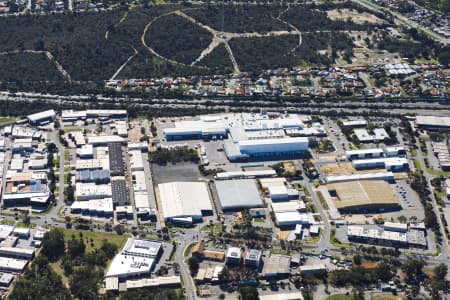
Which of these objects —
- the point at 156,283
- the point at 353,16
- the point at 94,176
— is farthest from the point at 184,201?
the point at 353,16

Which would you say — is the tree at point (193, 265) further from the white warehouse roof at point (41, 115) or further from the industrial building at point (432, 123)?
the industrial building at point (432, 123)

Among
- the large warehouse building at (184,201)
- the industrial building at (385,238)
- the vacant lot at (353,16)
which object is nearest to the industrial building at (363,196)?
the industrial building at (385,238)

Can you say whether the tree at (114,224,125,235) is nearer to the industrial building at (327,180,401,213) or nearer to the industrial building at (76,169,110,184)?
the industrial building at (76,169,110,184)

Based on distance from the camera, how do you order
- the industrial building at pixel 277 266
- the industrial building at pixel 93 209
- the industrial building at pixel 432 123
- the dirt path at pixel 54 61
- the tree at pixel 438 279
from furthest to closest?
the dirt path at pixel 54 61 < the industrial building at pixel 432 123 < the industrial building at pixel 93 209 < the industrial building at pixel 277 266 < the tree at pixel 438 279

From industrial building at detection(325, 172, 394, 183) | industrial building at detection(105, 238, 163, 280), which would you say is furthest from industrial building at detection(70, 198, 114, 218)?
industrial building at detection(325, 172, 394, 183)

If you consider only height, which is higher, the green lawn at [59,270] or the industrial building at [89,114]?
the industrial building at [89,114]

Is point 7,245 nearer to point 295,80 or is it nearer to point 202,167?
point 202,167

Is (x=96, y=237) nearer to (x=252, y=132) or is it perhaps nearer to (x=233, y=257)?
(x=233, y=257)
